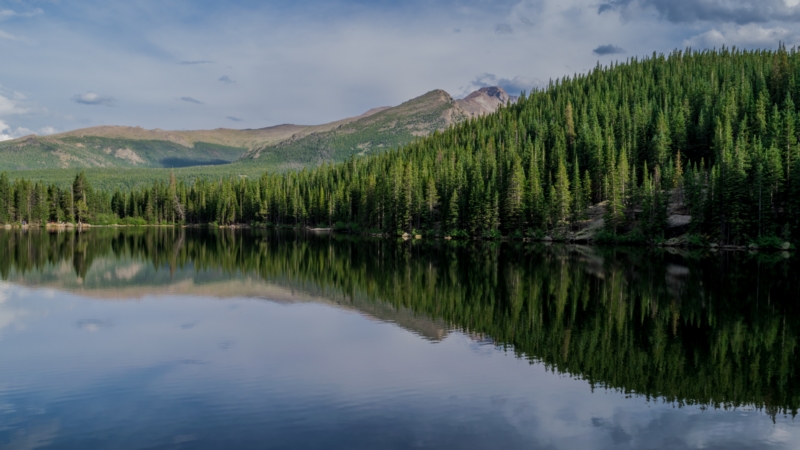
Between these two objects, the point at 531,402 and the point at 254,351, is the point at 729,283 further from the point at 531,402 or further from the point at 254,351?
the point at 254,351

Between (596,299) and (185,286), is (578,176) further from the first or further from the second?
(185,286)

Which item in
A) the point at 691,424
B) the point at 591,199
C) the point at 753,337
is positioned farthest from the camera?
the point at 591,199

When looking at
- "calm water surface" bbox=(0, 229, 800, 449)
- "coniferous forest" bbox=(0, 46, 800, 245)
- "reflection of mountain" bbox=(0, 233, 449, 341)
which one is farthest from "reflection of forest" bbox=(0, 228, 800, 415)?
"coniferous forest" bbox=(0, 46, 800, 245)

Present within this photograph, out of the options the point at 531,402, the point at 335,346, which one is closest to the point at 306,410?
the point at 531,402

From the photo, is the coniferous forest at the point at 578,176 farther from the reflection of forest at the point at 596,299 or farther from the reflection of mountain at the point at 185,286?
the reflection of mountain at the point at 185,286

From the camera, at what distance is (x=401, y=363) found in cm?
2238

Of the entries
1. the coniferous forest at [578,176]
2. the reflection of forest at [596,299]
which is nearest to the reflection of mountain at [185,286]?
the reflection of forest at [596,299]

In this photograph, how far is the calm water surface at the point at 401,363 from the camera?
15.5 metres

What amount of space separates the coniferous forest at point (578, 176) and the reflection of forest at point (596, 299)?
1844 centimetres

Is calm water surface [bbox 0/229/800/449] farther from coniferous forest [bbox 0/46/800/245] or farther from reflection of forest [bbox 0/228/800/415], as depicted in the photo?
coniferous forest [bbox 0/46/800/245]

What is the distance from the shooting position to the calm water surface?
15.5 m

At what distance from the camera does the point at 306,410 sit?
16.8 metres

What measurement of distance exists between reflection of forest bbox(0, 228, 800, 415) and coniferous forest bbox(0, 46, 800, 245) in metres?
18.4

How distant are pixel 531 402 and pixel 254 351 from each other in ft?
38.8
